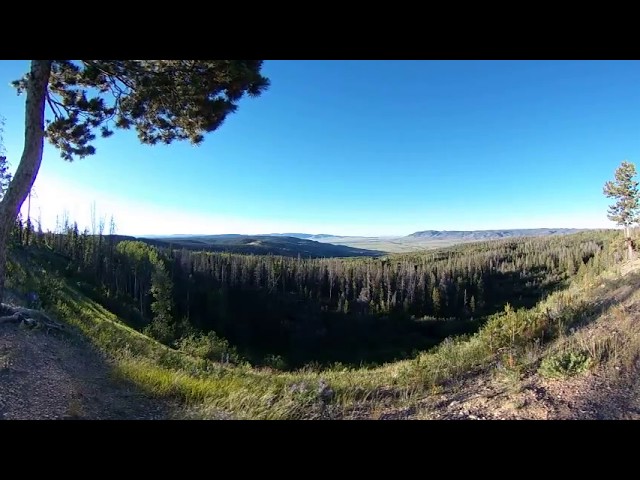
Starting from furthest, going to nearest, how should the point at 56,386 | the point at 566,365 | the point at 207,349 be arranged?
the point at 207,349 < the point at 56,386 < the point at 566,365

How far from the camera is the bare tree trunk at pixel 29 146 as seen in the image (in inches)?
209

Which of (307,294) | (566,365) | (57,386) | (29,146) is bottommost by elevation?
(307,294)

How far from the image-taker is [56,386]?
4.62 m

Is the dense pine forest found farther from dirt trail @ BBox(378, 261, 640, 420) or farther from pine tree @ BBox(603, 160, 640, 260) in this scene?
dirt trail @ BBox(378, 261, 640, 420)

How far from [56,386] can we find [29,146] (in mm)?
3804

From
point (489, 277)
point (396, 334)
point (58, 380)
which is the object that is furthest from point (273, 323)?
point (489, 277)

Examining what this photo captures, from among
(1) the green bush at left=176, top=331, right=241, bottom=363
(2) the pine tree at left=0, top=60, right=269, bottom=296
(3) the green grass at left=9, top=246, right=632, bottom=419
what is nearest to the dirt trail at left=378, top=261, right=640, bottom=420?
(3) the green grass at left=9, top=246, right=632, bottom=419

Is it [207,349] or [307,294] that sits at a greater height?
[207,349]

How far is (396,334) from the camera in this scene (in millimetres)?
64375

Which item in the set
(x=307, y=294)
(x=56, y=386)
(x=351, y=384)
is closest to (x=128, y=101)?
(x=56, y=386)

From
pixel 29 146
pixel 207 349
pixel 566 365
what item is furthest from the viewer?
pixel 207 349

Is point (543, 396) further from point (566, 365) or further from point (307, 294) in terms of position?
point (307, 294)

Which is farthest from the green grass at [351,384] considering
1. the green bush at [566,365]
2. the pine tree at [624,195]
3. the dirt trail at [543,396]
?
the pine tree at [624,195]
